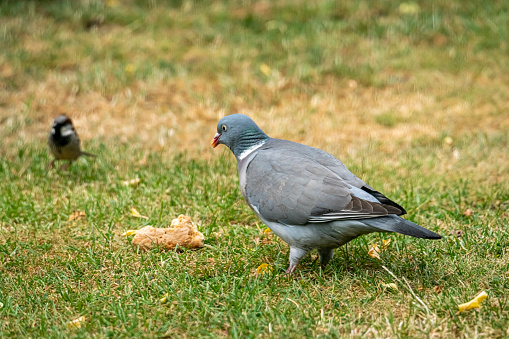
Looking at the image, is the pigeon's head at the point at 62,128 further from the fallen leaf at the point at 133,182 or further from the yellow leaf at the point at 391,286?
the yellow leaf at the point at 391,286

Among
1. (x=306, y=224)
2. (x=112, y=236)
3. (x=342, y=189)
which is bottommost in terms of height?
(x=112, y=236)

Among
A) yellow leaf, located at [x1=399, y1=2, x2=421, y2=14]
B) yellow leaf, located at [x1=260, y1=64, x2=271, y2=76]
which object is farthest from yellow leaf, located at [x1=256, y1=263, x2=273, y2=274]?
yellow leaf, located at [x1=399, y1=2, x2=421, y2=14]

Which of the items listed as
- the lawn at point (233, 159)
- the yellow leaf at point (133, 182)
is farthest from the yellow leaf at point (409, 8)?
the yellow leaf at point (133, 182)

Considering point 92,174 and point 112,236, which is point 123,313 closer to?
point 112,236

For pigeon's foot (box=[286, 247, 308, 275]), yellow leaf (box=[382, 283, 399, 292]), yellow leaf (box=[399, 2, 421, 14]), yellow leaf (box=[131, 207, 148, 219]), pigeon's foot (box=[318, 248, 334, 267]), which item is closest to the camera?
yellow leaf (box=[382, 283, 399, 292])

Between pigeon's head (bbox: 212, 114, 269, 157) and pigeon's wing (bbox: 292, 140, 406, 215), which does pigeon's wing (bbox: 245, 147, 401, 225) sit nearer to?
pigeon's wing (bbox: 292, 140, 406, 215)

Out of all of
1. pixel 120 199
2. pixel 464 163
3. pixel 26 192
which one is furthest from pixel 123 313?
pixel 464 163

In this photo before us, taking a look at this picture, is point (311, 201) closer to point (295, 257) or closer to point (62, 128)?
point (295, 257)

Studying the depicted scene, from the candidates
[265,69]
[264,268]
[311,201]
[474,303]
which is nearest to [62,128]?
[264,268]

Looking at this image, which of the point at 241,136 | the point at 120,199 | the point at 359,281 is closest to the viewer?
the point at 359,281

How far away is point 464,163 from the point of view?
17.9 feet

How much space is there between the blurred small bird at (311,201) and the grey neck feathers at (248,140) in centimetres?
8

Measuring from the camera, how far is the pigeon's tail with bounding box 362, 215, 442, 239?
9.48 ft

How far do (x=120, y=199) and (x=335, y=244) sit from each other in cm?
200
